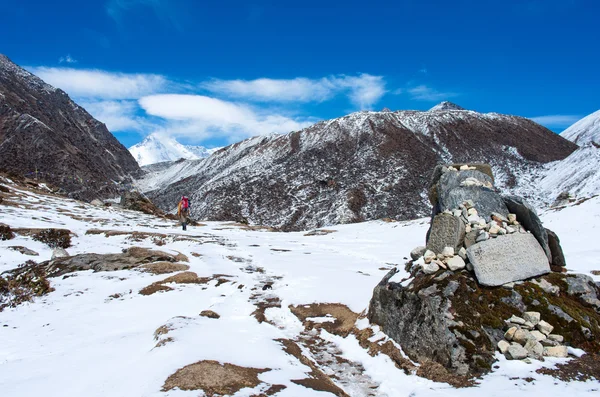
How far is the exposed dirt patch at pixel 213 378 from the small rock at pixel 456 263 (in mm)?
5556

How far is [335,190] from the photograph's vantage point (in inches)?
3206

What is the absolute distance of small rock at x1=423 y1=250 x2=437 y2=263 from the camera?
10.3 meters

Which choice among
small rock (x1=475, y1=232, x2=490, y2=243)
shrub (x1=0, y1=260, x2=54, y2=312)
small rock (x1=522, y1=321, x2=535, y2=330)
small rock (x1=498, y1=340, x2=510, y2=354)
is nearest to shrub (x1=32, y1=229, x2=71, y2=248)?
shrub (x1=0, y1=260, x2=54, y2=312)

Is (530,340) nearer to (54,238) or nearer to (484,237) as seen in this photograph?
(484,237)

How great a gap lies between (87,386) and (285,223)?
6548 cm

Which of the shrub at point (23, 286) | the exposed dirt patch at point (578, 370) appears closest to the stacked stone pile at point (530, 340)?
the exposed dirt patch at point (578, 370)

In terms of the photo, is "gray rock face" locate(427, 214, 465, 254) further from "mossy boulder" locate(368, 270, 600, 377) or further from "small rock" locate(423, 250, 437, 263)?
"mossy boulder" locate(368, 270, 600, 377)

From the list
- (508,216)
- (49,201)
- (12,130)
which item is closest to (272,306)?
(508,216)

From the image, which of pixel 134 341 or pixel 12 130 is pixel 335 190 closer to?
pixel 134 341

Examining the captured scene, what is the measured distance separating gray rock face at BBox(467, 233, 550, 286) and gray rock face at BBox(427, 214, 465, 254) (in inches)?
22.9

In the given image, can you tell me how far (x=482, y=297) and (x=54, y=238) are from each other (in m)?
26.5

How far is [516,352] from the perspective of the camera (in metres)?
7.57

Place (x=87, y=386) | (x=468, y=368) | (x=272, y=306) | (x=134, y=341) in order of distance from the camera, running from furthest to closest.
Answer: (x=272, y=306), (x=134, y=341), (x=468, y=368), (x=87, y=386)

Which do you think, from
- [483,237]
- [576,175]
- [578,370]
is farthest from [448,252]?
[576,175]
